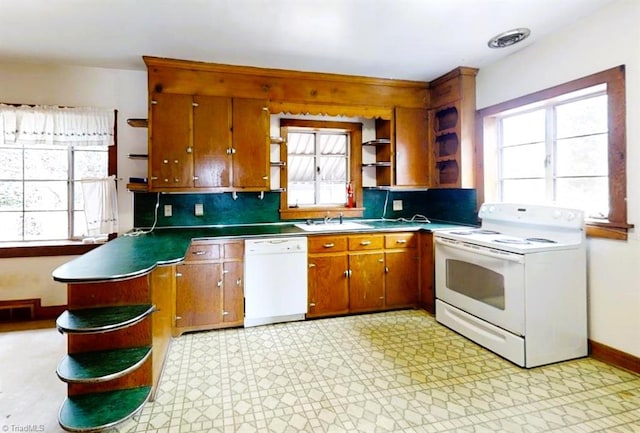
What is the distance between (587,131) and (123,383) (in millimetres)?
3634

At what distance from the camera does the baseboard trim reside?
2.38m

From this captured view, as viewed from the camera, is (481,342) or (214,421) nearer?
(214,421)

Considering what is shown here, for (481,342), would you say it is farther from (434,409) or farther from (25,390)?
(25,390)

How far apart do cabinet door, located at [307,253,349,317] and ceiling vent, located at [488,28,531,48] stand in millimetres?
2255

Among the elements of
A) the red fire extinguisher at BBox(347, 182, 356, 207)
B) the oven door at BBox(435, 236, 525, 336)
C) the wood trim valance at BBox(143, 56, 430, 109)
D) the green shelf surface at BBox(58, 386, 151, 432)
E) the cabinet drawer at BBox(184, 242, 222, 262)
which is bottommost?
the green shelf surface at BBox(58, 386, 151, 432)

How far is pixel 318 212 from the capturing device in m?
4.09

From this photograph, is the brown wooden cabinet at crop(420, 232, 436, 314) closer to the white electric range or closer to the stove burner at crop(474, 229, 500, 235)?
the stove burner at crop(474, 229, 500, 235)

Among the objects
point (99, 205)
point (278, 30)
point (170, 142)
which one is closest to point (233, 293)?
point (170, 142)

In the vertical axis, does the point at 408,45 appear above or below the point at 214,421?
above

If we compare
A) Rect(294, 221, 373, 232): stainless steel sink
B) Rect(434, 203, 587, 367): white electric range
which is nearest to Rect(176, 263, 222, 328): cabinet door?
Rect(294, 221, 373, 232): stainless steel sink

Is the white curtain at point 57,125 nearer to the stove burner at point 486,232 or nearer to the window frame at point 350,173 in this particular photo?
the window frame at point 350,173

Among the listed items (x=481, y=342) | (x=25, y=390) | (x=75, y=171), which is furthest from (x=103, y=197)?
(x=481, y=342)

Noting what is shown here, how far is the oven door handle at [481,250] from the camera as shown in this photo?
2498 millimetres

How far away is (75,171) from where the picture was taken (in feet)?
11.9
